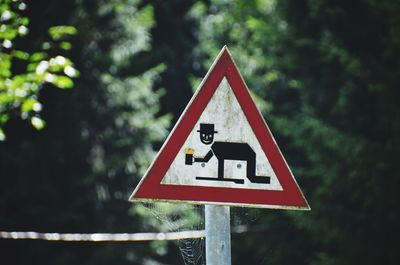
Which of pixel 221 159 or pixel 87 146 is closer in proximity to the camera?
pixel 221 159

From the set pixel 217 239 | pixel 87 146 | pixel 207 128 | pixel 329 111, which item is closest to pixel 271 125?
pixel 329 111

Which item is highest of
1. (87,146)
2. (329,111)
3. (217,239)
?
(329,111)

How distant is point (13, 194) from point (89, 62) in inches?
103

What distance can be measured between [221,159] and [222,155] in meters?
0.02

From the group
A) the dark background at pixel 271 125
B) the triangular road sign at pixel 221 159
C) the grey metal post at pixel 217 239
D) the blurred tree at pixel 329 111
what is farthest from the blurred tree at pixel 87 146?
the grey metal post at pixel 217 239

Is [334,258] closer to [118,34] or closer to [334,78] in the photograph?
[334,78]

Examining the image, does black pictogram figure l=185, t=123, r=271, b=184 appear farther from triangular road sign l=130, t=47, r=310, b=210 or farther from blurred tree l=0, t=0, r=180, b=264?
blurred tree l=0, t=0, r=180, b=264

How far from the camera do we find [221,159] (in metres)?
2.19

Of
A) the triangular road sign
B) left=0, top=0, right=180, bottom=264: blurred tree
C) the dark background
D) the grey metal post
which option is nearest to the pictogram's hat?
the triangular road sign

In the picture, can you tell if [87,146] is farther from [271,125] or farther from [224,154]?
[224,154]

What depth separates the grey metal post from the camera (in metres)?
2.11

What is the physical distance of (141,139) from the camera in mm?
9016

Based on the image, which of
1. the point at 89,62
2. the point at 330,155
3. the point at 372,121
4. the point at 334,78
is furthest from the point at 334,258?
the point at 89,62

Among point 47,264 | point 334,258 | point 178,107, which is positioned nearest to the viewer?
point 334,258
